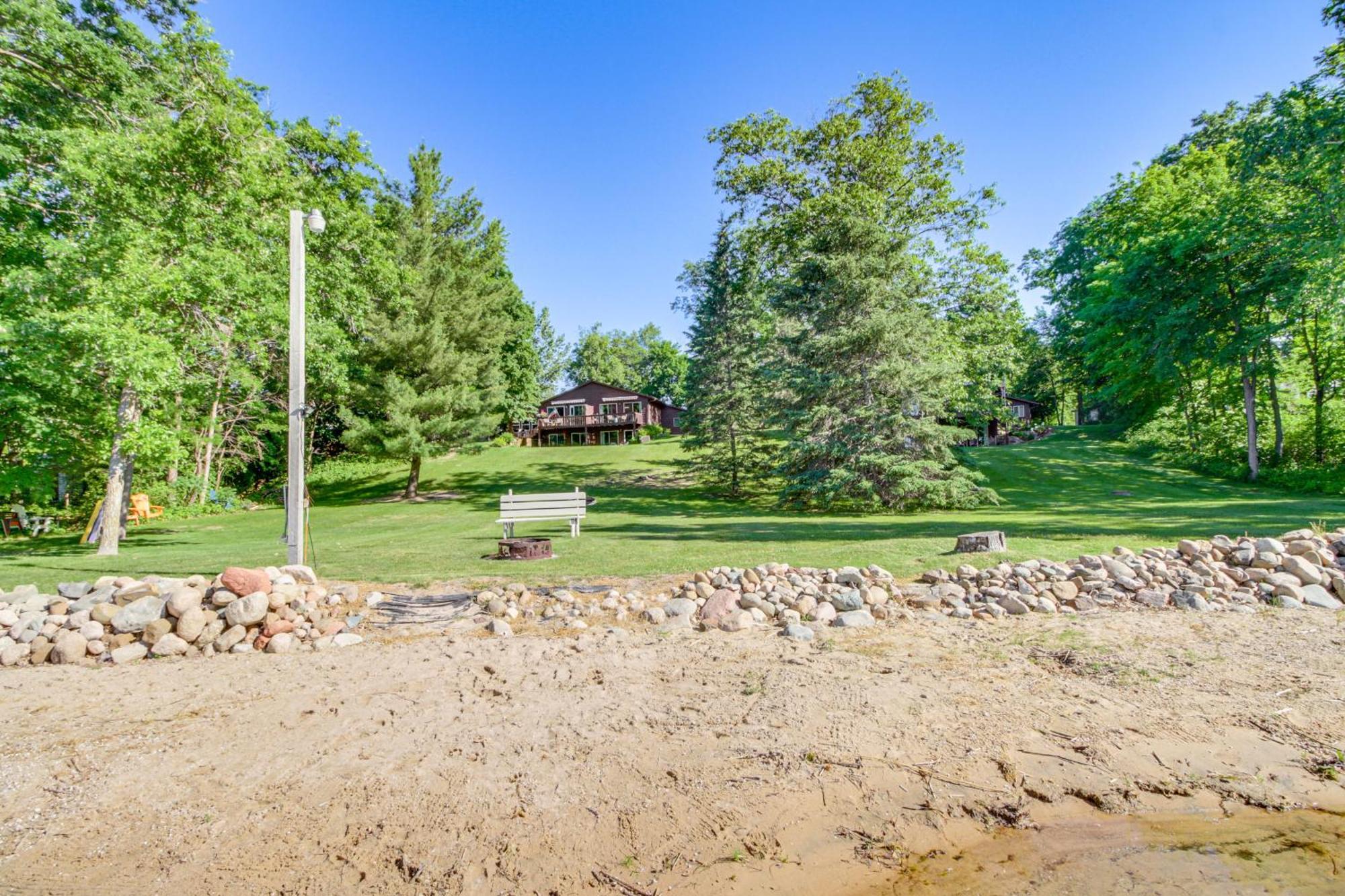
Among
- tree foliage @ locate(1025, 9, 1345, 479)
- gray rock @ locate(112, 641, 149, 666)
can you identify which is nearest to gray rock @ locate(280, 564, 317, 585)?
gray rock @ locate(112, 641, 149, 666)

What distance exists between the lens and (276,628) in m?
5.70

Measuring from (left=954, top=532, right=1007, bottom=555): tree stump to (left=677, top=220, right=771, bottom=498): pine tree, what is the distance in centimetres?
1167

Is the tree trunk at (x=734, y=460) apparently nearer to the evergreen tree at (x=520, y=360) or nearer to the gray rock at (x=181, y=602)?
the gray rock at (x=181, y=602)

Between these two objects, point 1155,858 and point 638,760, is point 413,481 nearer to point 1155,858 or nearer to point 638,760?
point 638,760

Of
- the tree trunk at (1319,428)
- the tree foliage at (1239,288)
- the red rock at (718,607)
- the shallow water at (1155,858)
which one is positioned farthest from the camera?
the tree trunk at (1319,428)

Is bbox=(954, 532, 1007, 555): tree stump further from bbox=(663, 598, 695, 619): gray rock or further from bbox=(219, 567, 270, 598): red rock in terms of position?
bbox=(219, 567, 270, 598): red rock

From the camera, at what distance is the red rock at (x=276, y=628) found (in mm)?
5672

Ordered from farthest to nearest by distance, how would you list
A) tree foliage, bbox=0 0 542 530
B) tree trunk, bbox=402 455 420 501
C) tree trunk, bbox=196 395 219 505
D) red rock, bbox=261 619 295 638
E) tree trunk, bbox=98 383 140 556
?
tree trunk, bbox=402 455 420 501
tree trunk, bbox=196 395 219 505
tree trunk, bbox=98 383 140 556
tree foliage, bbox=0 0 542 530
red rock, bbox=261 619 295 638

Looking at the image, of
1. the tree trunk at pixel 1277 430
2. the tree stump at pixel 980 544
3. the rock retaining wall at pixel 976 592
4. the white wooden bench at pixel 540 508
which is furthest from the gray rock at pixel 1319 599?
the tree trunk at pixel 1277 430

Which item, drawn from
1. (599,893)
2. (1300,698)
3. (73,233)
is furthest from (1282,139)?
(73,233)

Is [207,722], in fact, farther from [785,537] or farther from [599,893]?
[785,537]

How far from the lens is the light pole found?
7.07 metres

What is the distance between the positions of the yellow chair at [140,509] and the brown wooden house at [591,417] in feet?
86.2

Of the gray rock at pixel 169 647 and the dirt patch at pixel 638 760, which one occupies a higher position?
the gray rock at pixel 169 647
